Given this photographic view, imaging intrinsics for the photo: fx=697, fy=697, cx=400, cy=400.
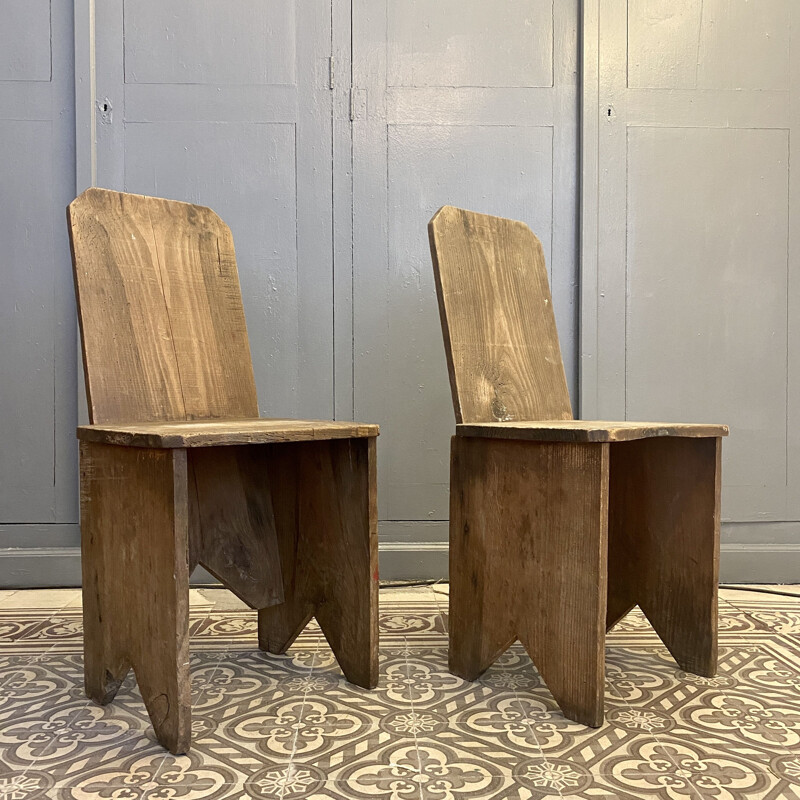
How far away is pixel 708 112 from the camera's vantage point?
7.89 ft

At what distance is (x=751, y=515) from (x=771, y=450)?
237 mm

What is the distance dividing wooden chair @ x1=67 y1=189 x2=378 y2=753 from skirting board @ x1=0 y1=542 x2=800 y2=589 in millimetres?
716

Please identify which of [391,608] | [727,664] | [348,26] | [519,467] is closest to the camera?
[519,467]

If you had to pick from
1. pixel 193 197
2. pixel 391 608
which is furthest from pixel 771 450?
pixel 193 197

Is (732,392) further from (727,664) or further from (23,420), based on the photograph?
(23,420)

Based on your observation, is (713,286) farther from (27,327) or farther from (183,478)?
(27,327)

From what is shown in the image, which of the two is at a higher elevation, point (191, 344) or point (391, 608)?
point (191, 344)

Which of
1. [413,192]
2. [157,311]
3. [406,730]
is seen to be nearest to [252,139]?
[413,192]

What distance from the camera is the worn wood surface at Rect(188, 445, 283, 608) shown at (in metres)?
1.55

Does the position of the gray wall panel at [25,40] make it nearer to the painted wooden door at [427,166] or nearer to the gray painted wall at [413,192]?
the gray painted wall at [413,192]

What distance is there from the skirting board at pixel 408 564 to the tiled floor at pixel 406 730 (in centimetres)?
52

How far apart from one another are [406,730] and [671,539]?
77cm

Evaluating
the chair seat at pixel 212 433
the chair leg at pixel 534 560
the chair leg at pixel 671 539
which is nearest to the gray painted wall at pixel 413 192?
the chair leg at pixel 671 539

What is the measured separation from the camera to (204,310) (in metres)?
1.75
